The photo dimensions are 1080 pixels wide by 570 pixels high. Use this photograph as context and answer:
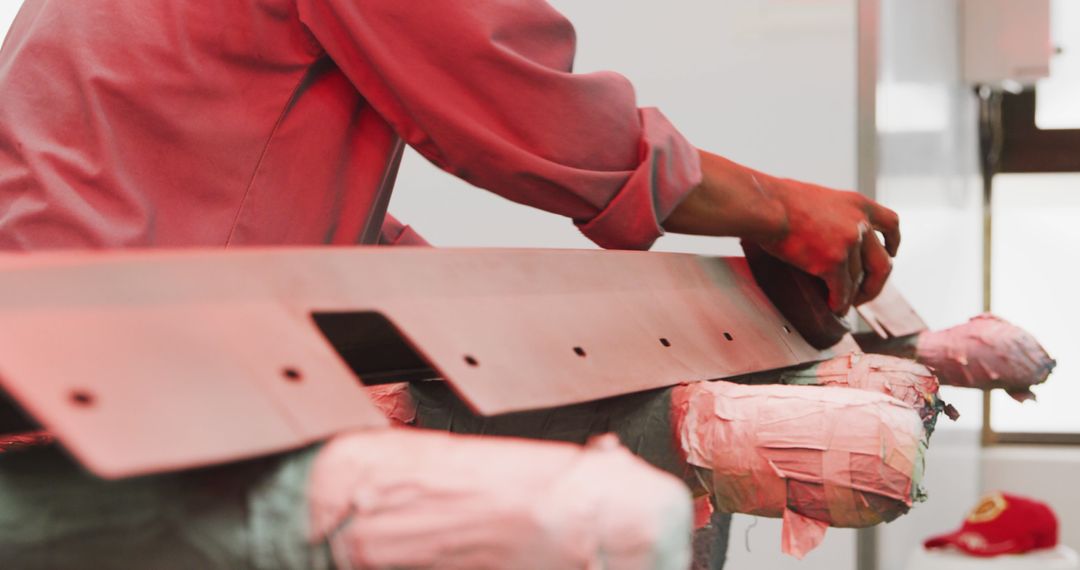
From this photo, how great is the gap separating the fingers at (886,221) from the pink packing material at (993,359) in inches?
4.5

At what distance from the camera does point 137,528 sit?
1.28 feet

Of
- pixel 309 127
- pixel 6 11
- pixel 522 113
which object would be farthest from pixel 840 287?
pixel 6 11

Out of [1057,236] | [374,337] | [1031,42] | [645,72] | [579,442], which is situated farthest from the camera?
[1057,236]

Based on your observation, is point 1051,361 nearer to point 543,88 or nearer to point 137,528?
point 543,88

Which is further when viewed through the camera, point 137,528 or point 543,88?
point 543,88

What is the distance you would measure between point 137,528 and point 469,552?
128mm

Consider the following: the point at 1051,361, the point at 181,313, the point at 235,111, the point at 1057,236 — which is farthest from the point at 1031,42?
the point at 181,313

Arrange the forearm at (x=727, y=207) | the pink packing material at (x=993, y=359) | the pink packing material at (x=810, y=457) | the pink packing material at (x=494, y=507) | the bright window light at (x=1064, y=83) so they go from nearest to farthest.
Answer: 1. the pink packing material at (x=494, y=507)
2. the pink packing material at (x=810, y=457)
3. the forearm at (x=727, y=207)
4. the pink packing material at (x=993, y=359)
5. the bright window light at (x=1064, y=83)

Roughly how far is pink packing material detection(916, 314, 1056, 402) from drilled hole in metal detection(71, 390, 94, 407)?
2.68 ft

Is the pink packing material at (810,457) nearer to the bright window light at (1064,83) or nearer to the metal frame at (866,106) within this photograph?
the metal frame at (866,106)

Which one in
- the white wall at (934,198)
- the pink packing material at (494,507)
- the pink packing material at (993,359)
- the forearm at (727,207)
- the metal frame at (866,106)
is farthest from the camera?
the white wall at (934,198)

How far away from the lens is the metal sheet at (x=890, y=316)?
3.35 feet

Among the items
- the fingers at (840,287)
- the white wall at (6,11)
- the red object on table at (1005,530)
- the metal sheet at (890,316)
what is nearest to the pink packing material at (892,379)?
the fingers at (840,287)

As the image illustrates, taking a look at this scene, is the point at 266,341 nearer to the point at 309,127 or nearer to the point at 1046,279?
the point at 309,127
